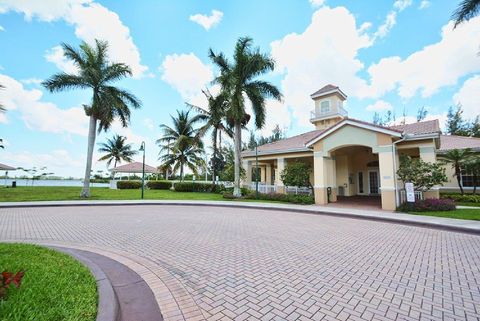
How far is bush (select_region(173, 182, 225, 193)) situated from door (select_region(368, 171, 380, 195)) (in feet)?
51.2

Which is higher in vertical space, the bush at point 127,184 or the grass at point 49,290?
the bush at point 127,184

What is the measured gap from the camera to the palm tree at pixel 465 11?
13688 mm

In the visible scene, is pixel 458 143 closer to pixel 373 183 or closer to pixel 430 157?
pixel 373 183

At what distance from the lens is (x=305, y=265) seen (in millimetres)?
4848

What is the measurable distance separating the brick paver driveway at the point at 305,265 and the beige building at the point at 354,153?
251 inches

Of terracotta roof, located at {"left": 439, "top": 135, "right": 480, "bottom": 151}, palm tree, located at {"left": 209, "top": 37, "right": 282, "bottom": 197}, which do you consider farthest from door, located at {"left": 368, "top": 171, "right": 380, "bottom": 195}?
palm tree, located at {"left": 209, "top": 37, "right": 282, "bottom": 197}

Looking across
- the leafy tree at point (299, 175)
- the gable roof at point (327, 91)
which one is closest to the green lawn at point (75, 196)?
the leafy tree at point (299, 175)

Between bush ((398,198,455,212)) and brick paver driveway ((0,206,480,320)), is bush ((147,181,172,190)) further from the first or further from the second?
bush ((398,198,455,212))

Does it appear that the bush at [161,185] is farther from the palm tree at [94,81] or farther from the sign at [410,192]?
the sign at [410,192]

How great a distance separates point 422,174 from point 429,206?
5.99 ft

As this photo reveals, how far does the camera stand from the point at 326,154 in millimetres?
16453

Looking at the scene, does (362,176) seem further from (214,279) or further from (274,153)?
(214,279)

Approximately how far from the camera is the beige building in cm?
1378

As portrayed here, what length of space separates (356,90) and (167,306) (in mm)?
28469
